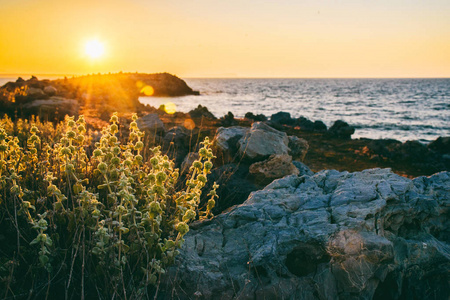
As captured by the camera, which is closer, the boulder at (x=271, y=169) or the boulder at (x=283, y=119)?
the boulder at (x=271, y=169)

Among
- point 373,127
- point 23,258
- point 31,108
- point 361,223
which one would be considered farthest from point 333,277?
point 373,127

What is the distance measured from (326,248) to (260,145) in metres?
4.09

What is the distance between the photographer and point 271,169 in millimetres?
6012

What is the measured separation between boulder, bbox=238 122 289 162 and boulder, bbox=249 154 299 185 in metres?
0.47

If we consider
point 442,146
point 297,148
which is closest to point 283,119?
point 442,146

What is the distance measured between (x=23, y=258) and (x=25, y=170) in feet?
5.84

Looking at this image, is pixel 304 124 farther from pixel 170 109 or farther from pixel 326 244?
pixel 326 244

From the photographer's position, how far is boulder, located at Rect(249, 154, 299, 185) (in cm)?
595

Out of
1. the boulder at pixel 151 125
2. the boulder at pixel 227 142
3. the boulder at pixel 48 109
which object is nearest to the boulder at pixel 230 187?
the boulder at pixel 227 142

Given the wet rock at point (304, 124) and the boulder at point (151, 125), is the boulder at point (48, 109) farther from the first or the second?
the wet rock at point (304, 124)

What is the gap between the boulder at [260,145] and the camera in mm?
6750

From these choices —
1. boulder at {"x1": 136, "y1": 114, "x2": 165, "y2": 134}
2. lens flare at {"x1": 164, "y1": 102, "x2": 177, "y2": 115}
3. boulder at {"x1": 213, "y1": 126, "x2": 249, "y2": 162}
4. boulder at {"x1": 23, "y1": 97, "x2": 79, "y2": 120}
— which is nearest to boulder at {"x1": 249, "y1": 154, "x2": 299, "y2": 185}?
boulder at {"x1": 213, "y1": 126, "x2": 249, "y2": 162}

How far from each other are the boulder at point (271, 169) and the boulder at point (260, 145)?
1.54 feet

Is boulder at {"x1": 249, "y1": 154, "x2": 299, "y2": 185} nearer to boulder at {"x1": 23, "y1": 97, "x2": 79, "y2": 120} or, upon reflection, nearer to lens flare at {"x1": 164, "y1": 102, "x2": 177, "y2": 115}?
boulder at {"x1": 23, "y1": 97, "x2": 79, "y2": 120}
